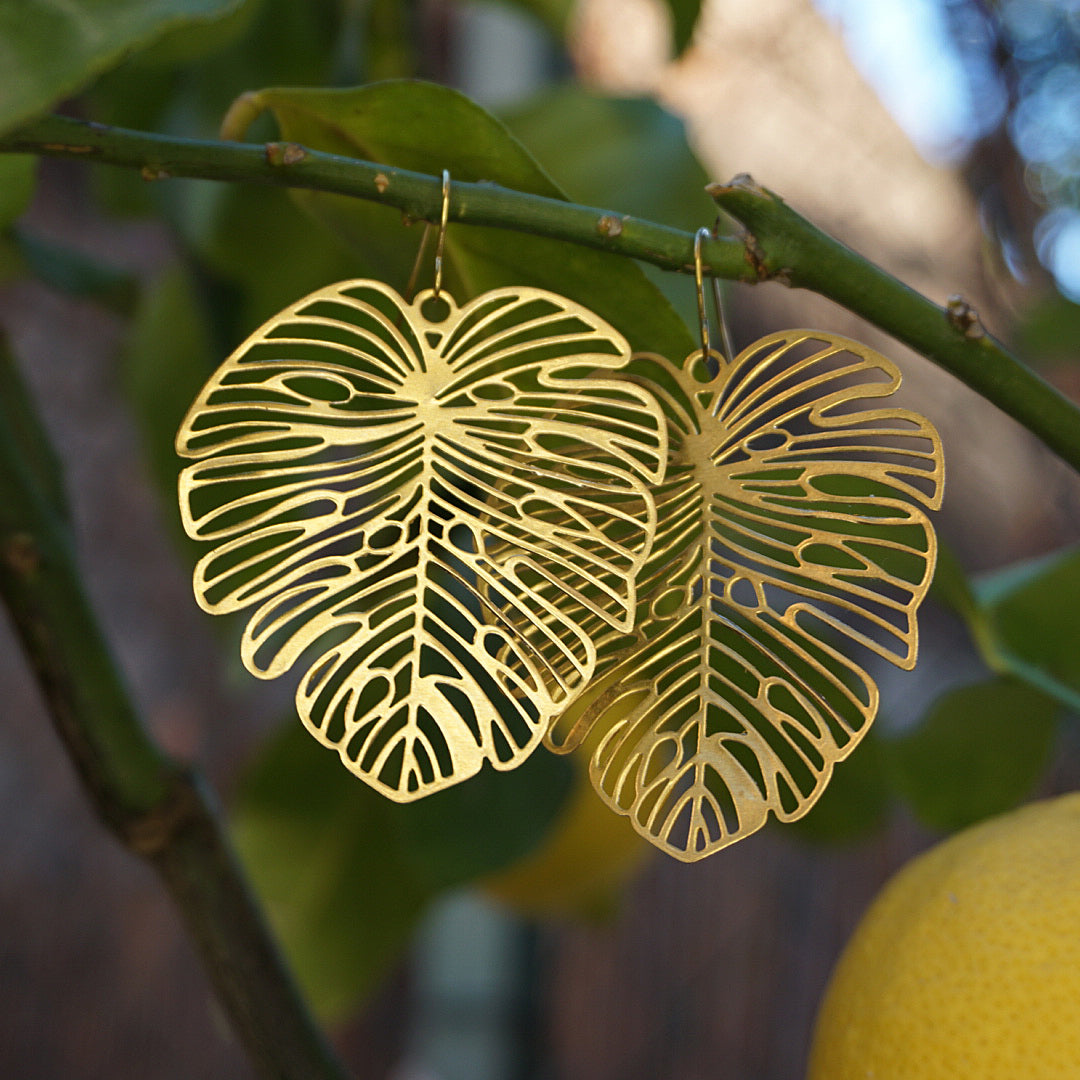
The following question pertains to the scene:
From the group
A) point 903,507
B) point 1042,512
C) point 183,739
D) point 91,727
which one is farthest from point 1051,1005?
point 1042,512

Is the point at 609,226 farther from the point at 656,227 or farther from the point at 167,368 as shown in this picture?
the point at 167,368

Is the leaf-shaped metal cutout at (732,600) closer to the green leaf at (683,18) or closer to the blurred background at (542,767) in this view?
the blurred background at (542,767)

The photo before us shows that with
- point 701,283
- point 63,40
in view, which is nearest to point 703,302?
point 701,283

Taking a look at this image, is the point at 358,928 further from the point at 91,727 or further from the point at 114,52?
the point at 114,52

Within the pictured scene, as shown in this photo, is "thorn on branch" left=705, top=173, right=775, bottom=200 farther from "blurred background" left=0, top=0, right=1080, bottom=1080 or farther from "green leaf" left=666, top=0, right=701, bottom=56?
"green leaf" left=666, top=0, right=701, bottom=56

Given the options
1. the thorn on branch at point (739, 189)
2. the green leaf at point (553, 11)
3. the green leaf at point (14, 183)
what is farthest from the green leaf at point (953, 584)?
the green leaf at point (553, 11)

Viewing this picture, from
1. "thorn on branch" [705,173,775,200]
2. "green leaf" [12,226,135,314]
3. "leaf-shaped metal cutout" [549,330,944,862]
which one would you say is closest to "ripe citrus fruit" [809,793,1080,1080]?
"leaf-shaped metal cutout" [549,330,944,862]
